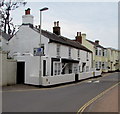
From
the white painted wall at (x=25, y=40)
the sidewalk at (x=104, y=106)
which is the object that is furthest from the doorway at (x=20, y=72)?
the sidewalk at (x=104, y=106)

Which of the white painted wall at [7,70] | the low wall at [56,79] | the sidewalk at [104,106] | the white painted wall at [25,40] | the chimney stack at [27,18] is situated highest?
the chimney stack at [27,18]

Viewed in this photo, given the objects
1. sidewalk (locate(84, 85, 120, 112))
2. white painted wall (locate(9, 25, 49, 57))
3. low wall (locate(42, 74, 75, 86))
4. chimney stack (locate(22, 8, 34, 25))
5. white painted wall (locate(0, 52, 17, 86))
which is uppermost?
chimney stack (locate(22, 8, 34, 25))

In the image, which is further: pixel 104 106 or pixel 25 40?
pixel 25 40

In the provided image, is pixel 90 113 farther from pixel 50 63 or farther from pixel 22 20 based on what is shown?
pixel 22 20

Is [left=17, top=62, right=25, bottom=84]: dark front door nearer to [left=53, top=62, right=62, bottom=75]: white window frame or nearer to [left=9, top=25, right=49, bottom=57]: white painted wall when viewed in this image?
[left=9, top=25, right=49, bottom=57]: white painted wall

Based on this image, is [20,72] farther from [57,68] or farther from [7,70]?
[57,68]

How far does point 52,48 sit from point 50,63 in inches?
89.4

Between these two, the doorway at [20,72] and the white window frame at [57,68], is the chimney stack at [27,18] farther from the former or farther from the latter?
the doorway at [20,72]

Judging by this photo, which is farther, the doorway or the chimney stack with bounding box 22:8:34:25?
the chimney stack with bounding box 22:8:34:25

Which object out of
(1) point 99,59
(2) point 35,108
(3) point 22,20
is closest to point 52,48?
(3) point 22,20

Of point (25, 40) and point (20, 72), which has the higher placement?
point (25, 40)

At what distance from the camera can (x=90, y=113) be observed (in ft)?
33.5

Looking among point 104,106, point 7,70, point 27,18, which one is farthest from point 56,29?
point 104,106

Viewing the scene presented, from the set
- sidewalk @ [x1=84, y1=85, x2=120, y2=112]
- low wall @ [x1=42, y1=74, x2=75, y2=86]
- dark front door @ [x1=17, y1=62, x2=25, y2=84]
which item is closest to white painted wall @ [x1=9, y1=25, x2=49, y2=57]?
dark front door @ [x1=17, y1=62, x2=25, y2=84]
